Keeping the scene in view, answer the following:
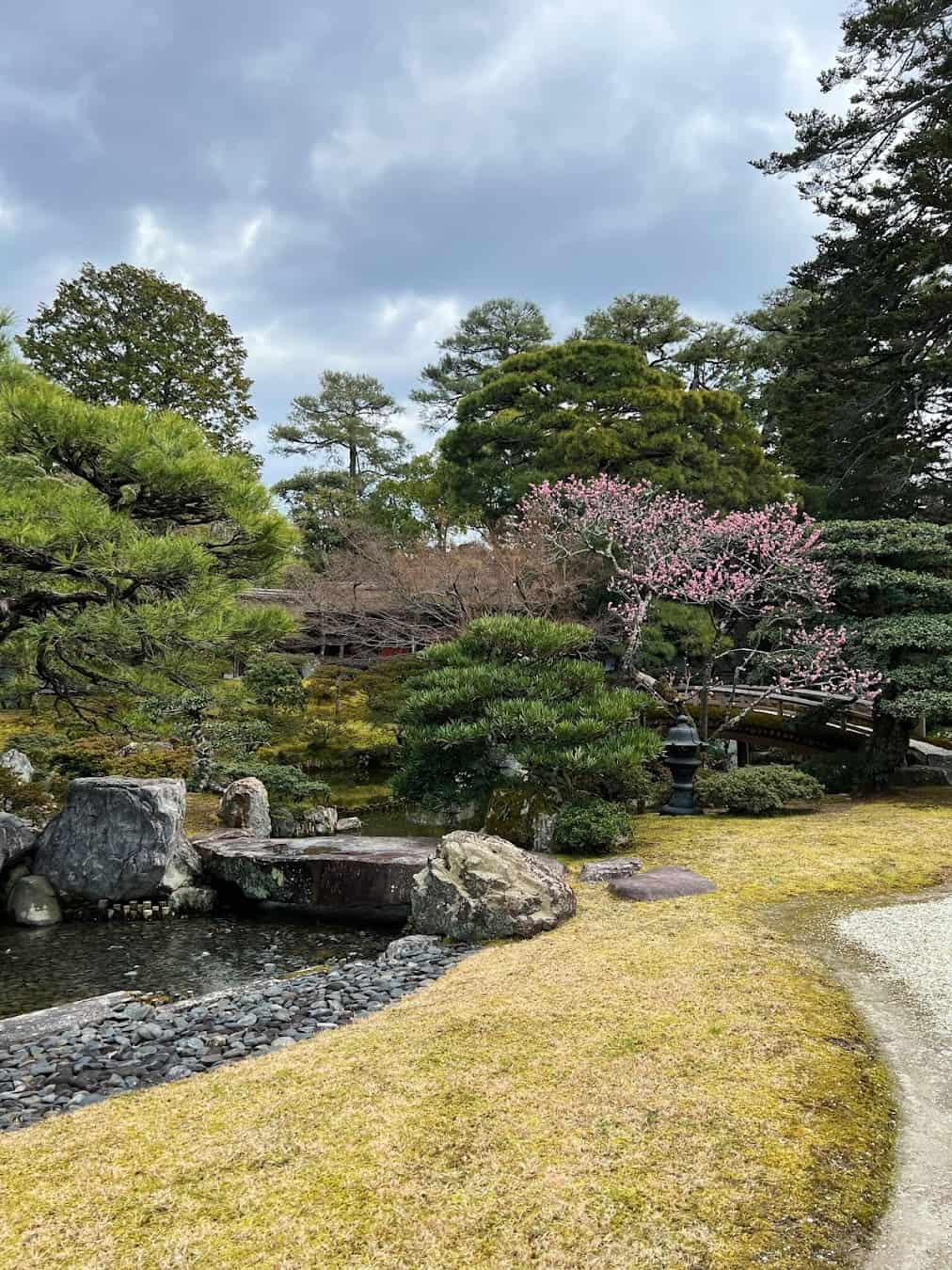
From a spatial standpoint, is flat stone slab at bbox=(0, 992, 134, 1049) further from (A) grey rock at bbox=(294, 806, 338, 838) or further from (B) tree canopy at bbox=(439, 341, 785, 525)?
(B) tree canopy at bbox=(439, 341, 785, 525)

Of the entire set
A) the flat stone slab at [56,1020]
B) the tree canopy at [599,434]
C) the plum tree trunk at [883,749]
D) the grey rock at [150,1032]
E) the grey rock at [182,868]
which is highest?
the tree canopy at [599,434]

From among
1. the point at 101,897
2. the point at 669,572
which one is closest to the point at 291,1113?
the point at 101,897

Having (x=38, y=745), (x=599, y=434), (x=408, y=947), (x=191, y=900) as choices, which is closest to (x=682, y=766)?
(x=408, y=947)

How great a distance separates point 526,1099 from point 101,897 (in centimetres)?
557

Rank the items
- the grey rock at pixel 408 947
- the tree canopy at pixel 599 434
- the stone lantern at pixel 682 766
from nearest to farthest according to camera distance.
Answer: the grey rock at pixel 408 947 → the stone lantern at pixel 682 766 → the tree canopy at pixel 599 434

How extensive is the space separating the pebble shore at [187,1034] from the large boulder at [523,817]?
2387 millimetres

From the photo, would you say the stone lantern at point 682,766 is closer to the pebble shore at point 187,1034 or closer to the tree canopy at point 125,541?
the pebble shore at point 187,1034

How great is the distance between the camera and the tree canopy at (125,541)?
14.8 ft

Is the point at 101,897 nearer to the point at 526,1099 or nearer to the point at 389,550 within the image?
the point at 526,1099

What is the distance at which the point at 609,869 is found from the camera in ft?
19.5

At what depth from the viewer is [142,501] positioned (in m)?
5.12

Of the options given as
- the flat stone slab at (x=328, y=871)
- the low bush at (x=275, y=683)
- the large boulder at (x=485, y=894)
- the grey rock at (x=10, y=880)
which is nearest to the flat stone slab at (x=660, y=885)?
the large boulder at (x=485, y=894)

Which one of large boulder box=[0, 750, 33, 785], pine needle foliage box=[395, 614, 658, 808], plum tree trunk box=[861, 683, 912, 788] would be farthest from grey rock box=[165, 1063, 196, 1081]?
plum tree trunk box=[861, 683, 912, 788]

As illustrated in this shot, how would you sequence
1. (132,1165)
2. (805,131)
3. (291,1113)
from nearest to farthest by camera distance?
(132,1165), (291,1113), (805,131)
